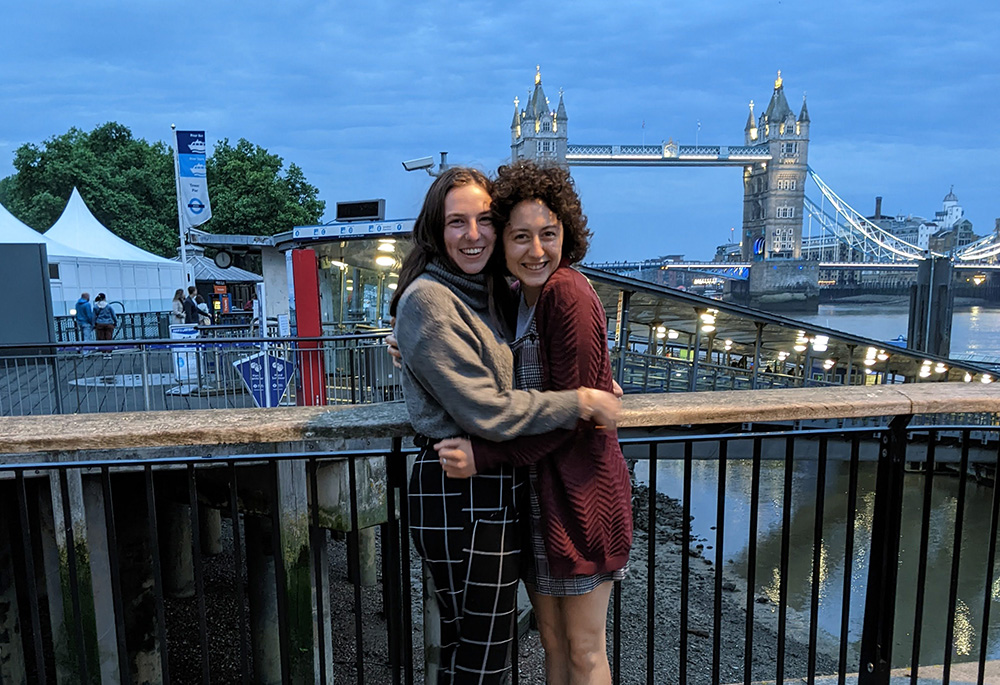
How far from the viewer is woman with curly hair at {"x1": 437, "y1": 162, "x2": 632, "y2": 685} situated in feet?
6.32

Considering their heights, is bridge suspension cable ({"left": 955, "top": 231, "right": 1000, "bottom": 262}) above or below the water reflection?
above

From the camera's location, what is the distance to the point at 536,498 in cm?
203

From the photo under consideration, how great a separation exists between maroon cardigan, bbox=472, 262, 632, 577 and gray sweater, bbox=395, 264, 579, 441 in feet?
0.24

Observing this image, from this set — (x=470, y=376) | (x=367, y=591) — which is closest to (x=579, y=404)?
(x=470, y=376)

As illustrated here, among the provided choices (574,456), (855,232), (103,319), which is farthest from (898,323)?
(574,456)

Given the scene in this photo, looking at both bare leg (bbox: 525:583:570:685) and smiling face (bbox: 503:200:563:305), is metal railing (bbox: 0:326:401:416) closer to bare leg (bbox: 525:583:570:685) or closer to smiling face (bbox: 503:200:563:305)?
bare leg (bbox: 525:583:570:685)

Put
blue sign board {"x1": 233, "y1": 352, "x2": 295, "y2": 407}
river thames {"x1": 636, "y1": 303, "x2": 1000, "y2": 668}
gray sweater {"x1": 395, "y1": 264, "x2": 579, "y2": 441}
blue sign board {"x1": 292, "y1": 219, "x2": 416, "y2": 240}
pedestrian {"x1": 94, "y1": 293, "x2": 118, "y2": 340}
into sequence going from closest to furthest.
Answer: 1. gray sweater {"x1": 395, "y1": 264, "x2": 579, "y2": 441}
2. blue sign board {"x1": 233, "y1": 352, "x2": 295, "y2": 407}
3. blue sign board {"x1": 292, "y1": 219, "x2": 416, "y2": 240}
4. river thames {"x1": 636, "y1": 303, "x2": 1000, "y2": 668}
5. pedestrian {"x1": 94, "y1": 293, "x2": 118, "y2": 340}

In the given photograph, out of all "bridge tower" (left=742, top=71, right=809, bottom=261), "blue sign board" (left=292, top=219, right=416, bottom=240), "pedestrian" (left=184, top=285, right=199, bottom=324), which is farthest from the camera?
"bridge tower" (left=742, top=71, right=809, bottom=261)

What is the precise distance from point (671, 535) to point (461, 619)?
18097 mm

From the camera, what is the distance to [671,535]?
61.9ft

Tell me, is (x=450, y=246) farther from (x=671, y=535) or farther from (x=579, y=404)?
(x=671, y=535)

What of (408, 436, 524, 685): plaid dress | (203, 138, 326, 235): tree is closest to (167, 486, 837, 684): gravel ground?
(408, 436, 524, 685): plaid dress

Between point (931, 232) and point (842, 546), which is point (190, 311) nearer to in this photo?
point (842, 546)

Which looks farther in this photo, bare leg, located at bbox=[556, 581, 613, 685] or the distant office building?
the distant office building
